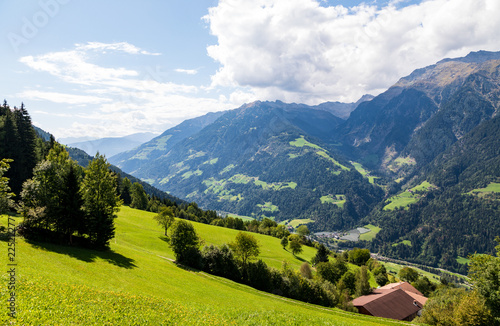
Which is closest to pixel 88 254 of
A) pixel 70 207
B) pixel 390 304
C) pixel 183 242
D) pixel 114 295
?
pixel 70 207

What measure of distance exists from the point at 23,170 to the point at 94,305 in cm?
8013

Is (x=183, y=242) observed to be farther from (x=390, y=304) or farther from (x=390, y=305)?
(x=390, y=304)

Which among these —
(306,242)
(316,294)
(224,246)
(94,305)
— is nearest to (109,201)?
(224,246)

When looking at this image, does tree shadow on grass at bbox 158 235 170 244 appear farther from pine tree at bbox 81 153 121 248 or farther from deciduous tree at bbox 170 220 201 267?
pine tree at bbox 81 153 121 248

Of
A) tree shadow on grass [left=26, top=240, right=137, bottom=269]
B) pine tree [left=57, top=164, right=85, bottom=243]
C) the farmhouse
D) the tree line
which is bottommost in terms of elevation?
the farmhouse

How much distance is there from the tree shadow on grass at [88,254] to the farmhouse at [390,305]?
211 ft

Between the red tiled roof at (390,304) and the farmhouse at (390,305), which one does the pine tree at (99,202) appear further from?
the red tiled roof at (390,304)

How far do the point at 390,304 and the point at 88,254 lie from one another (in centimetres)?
8104

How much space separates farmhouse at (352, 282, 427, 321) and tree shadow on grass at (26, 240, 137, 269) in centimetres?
6440

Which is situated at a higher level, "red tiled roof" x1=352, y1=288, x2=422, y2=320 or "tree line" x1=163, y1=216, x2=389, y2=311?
"tree line" x1=163, y1=216, x2=389, y2=311

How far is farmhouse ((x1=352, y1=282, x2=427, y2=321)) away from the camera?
241 ft

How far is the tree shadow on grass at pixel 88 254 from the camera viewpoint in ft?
132

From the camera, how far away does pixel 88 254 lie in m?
43.9

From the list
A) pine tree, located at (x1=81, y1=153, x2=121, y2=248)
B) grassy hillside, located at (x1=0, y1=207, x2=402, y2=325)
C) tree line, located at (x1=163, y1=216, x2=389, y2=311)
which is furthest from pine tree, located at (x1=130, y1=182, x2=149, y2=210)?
grassy hillside, located at (x1=0, y1=207, x2=402, y2=325)
